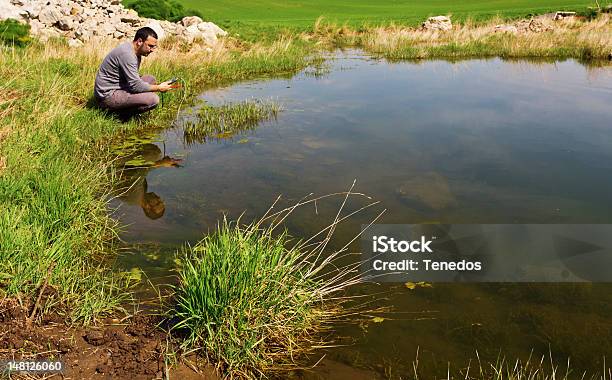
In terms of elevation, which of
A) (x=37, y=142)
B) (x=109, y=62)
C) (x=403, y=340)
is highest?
(x=109, y=62)

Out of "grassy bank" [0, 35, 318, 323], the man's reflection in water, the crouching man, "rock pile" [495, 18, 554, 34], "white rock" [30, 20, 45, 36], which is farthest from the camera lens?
"rock pile" [495, 18, 554, 34]

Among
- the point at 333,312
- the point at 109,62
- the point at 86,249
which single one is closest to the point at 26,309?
the point at 86,249

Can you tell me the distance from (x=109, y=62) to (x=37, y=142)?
95.1 inches

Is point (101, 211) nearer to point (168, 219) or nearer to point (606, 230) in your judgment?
point (168, 219)

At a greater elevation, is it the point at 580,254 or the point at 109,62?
the point at 109,62

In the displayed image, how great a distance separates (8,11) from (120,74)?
29.8ft

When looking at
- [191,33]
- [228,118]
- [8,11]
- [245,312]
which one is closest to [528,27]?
[191,33]

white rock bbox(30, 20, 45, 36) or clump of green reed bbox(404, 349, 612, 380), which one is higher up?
white rock bbox(30, 20, 45, 36)

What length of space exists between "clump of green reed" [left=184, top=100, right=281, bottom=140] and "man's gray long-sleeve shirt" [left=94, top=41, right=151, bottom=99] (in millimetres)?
1110

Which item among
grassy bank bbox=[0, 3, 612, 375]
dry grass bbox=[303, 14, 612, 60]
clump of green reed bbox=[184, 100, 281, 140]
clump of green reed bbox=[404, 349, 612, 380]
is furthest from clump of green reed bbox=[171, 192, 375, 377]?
dry grass bbox=[303, 14, 612, 60]

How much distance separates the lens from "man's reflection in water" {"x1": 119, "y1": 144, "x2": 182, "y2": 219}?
19.1ft

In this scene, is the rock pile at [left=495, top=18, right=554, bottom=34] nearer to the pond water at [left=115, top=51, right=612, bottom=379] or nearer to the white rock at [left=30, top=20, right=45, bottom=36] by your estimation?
the pond water at [left=115, top=51, right=612, bottom=379]

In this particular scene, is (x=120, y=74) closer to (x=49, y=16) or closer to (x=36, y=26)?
(x=36, y=26)

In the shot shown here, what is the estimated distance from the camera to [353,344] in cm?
355
